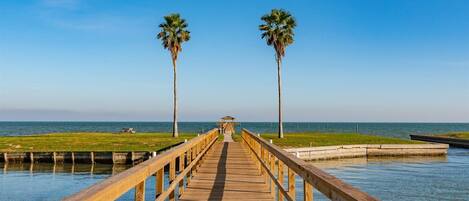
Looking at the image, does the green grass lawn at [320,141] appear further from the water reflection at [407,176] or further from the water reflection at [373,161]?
the water reflection at [407,176]

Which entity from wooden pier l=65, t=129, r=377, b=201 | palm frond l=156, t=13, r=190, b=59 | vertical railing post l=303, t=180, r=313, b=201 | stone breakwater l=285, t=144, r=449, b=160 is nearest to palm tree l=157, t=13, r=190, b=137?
palm frond l=156, t=13, r=190, b=59

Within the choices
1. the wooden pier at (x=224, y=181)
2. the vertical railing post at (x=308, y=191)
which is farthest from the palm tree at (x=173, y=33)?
the vertical railing post at (x=308, y=191)

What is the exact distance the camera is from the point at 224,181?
1115 centimetres

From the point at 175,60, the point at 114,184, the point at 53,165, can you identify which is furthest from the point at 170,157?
the point at 175,60

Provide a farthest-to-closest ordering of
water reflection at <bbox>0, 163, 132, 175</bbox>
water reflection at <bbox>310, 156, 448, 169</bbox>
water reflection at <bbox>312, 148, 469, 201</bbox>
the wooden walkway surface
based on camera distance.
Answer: water reflection at <bbox>310, 156, 448, 169</bbox>, water reflection at <bbox>0, 163, 132, 175</bbox>, water reflection at <bbox>312, 148, 469, 201</bbox>, the wooden walkway surface

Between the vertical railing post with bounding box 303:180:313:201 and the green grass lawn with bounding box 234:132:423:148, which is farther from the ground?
the vertical railing post with bounding box 303:180:313:201

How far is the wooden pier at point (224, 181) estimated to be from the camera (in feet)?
11.1

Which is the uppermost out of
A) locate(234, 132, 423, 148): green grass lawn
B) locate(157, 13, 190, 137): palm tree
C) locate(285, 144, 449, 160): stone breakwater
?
locate(157, 13, 190, 137): palm tree

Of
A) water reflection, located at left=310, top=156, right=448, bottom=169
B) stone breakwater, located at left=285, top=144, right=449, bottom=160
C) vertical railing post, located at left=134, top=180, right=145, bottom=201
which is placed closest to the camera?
vertical railing post, located at left=134, top=180, right=145, bottom=201

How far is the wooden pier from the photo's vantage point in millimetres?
3395

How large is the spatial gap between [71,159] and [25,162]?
3.37 m

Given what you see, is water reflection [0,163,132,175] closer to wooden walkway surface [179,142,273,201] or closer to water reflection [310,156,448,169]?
water reflection [310,156,448,169]

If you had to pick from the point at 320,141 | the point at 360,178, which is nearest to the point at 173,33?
the point at 320,141

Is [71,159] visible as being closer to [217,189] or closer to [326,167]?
[326,167]
